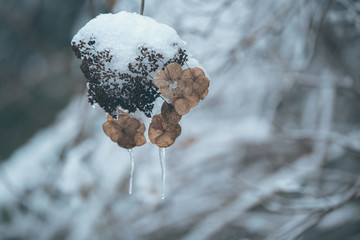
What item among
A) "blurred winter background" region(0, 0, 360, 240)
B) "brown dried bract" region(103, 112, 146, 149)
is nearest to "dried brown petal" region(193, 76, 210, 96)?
"brown dried bract" region(103, 112, 146, 149)

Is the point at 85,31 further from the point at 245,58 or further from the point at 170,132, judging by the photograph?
the point at 245,58

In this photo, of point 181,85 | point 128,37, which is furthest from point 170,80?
point 128,37

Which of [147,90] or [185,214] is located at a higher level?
[185,214]

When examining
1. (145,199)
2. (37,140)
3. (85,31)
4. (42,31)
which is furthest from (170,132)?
(42,31)

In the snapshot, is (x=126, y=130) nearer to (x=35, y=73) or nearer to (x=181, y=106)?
(x=181, y=106)

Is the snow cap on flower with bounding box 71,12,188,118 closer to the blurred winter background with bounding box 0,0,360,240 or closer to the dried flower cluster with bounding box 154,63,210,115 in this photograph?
the dried flower cluster with bounding box 154,63,210,115

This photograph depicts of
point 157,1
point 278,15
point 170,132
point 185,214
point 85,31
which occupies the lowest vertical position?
point 170,132
